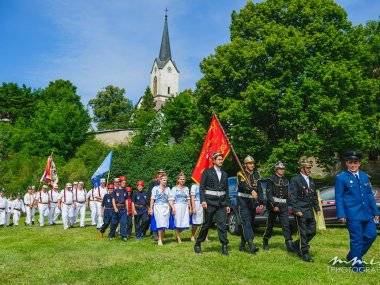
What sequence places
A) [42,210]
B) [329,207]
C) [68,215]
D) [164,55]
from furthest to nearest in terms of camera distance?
[164,55] → [42,210] → [68,215] → [329,207]

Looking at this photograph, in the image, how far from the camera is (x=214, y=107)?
33.0 m

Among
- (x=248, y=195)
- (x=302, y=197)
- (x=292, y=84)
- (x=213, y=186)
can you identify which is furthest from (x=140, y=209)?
(x=292, y=84)

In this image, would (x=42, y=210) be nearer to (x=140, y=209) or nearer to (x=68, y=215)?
(x=68, y=215)

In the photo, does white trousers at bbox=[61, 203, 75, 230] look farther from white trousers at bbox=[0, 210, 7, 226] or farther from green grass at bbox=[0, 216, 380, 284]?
green grass at bbox=[0, 216, 380, 284]

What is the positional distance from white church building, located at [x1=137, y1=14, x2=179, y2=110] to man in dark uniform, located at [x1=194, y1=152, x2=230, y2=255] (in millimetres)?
95809

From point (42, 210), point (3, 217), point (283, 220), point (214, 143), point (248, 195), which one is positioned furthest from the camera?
point (3, 217)

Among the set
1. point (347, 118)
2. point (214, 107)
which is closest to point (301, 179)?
point (347, 118)

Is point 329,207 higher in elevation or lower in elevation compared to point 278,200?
lower

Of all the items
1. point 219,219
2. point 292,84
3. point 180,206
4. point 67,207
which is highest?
point 292,84

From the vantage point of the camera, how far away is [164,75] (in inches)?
4402

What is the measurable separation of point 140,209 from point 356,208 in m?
8.60

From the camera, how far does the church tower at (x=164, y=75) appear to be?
4309 inches

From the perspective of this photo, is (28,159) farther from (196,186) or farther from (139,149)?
(196,186)

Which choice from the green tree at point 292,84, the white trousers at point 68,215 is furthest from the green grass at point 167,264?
the green tree at point 292,84
